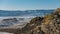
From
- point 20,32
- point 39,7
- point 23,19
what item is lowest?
point 20,32

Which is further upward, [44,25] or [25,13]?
[25,13]

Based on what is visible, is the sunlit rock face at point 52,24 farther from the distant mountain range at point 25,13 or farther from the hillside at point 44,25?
the distant mountain range at point 25,13

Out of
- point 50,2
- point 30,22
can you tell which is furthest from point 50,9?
point 30,22

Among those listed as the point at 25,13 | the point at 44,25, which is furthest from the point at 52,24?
the point at 25,13

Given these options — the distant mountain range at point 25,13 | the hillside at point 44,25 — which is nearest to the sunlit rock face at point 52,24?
the hillside at point 44,25

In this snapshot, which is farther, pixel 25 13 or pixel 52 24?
pixel 25 13

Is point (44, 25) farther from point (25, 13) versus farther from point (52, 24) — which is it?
point (25, 13)

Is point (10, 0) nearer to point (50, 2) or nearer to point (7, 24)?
point (7, 24)

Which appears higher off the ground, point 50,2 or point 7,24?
point 50,2

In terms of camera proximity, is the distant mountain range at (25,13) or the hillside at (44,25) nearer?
the hillside at (44,25)

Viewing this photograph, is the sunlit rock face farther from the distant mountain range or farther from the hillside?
the distant mountain range

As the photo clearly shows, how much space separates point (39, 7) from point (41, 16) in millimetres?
172

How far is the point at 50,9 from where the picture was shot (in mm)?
2885

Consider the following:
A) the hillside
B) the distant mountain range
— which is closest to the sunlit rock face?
the hillside
